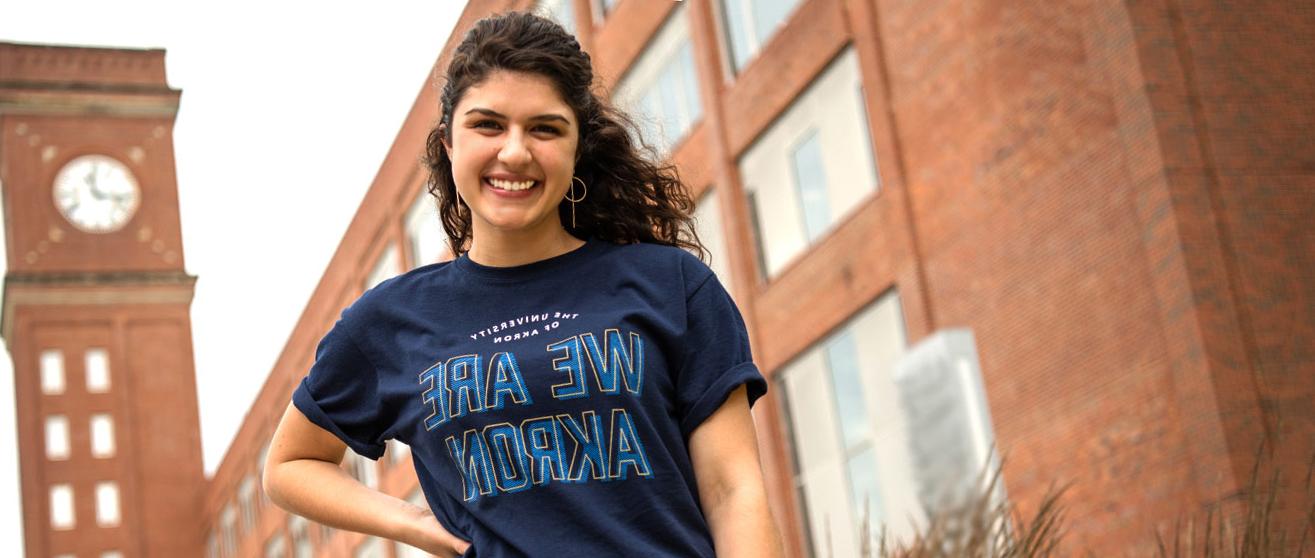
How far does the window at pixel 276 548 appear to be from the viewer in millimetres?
45594

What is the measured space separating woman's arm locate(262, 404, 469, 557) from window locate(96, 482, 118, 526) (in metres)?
53.8

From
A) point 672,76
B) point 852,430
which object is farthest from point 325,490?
point 672,76

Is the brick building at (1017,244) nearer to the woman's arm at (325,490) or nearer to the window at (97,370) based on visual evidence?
the woman's arm at (325,490)

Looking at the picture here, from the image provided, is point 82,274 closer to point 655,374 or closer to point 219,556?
point 219,556

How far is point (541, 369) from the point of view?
2.39m

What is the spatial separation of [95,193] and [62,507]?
1015 centimetres

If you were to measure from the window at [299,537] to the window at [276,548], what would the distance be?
0.86 m

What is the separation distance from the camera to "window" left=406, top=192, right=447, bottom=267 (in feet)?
106

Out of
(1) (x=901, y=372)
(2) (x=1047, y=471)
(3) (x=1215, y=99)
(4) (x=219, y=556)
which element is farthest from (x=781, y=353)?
(4) (x=219, y=556)

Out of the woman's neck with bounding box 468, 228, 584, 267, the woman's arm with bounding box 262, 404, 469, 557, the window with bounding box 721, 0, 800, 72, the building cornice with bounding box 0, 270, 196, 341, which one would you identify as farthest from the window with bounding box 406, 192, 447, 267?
the woman's neck with bounding box 468, 228, 584, 267

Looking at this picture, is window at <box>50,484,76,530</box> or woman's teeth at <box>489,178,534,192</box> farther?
window at <box>50,484,76,530</box>

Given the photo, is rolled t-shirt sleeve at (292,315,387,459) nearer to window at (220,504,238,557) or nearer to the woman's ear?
the woman's ear

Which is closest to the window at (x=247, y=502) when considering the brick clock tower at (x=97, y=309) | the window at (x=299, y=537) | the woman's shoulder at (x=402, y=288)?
the window at (x=299, y=537)

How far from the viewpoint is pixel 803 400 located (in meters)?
19.0
